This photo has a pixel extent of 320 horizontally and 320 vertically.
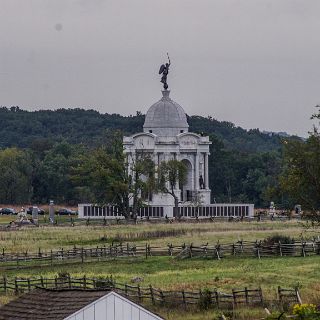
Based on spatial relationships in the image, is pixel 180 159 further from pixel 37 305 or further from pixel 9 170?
pixel 37 305

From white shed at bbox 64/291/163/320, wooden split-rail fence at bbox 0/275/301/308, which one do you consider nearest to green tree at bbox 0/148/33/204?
wooden split-rail fence at bbox 0/275/301/308

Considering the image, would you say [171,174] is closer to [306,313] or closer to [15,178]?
[15,178]

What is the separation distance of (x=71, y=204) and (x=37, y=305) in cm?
13859

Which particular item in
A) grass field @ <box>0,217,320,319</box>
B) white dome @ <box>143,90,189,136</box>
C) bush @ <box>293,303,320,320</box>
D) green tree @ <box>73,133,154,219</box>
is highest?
white dome @ <box>143,90,189,136</box>

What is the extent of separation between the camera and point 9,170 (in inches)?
6924

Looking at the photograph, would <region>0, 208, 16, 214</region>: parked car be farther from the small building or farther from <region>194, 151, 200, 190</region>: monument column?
the small building

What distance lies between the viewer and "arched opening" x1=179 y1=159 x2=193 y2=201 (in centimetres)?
15225

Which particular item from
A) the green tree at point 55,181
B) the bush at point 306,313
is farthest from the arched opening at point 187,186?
the bush at point 306,313

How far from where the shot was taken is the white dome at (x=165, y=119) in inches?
5989

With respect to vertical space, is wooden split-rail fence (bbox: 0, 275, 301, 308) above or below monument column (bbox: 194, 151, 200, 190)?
below

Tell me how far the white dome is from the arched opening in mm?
3430

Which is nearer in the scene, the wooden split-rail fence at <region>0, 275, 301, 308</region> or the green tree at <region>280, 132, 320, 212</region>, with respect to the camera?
the wooden split-rail fence at <region>0, 275, 301, 308</region>

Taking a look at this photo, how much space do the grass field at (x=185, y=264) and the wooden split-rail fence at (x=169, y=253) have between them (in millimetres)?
1791

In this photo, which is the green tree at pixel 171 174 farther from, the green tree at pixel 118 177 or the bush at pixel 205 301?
the bush at pixel 205 301
